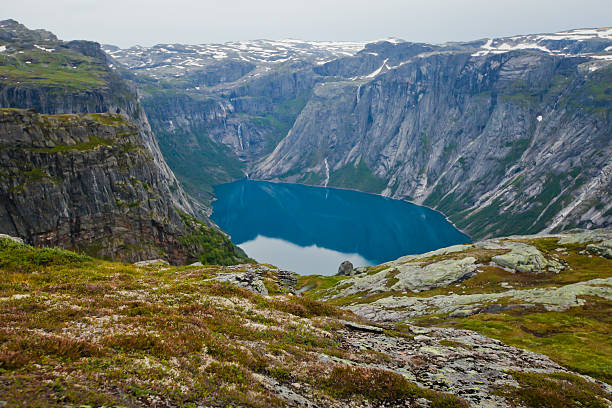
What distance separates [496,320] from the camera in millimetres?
38656

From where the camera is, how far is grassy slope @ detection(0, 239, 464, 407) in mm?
11273

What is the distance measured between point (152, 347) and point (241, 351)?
414 cm

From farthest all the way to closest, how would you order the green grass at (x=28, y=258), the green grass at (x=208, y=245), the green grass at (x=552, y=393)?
the green grass at (x=208, y=245), the green grass at (x=28, y=258), the green grass at (x=552, y=393)

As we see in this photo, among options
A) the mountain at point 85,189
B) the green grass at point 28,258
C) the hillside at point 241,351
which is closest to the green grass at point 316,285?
the hillside at point 241,351

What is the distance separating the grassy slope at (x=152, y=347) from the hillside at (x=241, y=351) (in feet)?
0.20

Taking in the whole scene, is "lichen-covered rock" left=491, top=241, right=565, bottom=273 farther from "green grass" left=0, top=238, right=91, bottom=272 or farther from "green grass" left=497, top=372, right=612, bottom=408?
"green grass" left=0, top=238, right=91, bottom=272

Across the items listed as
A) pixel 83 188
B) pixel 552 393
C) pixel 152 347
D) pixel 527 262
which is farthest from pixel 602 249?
pixel 83 188

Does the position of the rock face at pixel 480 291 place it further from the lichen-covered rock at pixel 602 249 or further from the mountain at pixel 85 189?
the mountain at pixel 85 189

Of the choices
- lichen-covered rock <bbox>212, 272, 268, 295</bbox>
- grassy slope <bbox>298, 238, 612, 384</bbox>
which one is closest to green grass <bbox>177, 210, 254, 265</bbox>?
grassy slope <bbox>298, 238, 612, 384</bbox>

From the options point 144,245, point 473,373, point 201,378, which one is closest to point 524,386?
point 473,373

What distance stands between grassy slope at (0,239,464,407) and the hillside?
0.20ft

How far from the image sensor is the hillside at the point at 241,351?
12023mm

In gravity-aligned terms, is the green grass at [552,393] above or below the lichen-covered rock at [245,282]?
above

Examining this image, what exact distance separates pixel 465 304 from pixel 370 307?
12915mm
